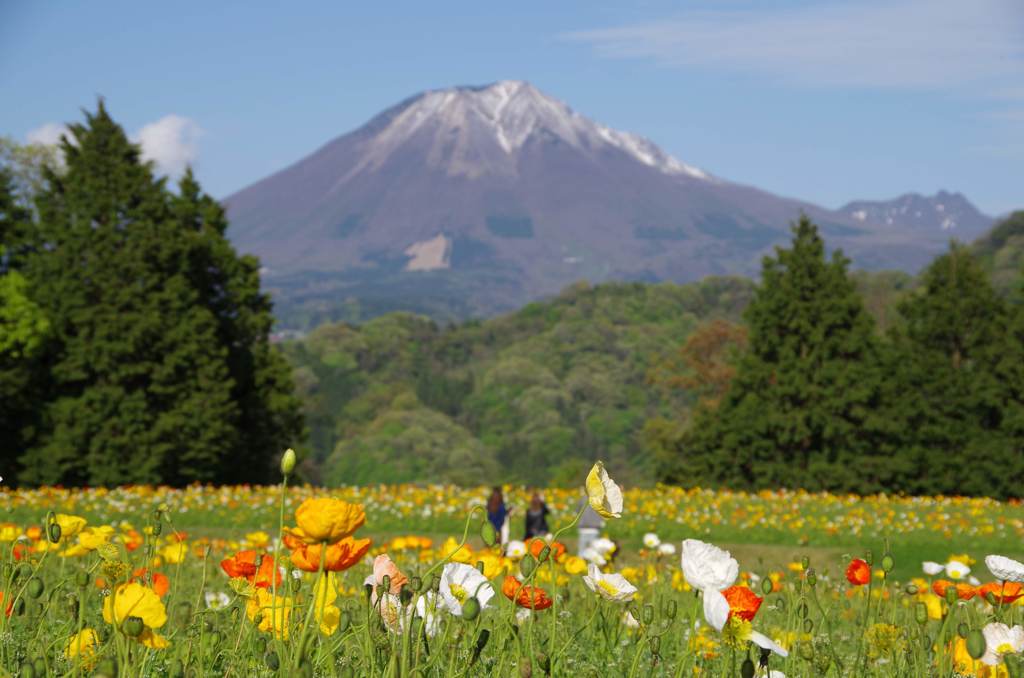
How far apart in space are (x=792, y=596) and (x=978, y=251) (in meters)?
89.4

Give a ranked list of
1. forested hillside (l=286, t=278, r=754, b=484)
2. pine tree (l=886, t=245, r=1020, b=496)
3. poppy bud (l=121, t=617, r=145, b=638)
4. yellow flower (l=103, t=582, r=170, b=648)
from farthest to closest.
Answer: forested hillside (l=286, t=278, r=754, b=484), pine tree (l=886, t=245, r=1020, b=496), yellow flower (l=103, t=582, r=170, b=648), poppy bud (l=121, t=617, r=145, b=638)

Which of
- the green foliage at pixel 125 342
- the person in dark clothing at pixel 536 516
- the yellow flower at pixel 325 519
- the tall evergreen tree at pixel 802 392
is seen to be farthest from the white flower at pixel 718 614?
the tall evergreen tree at pixel 802 392

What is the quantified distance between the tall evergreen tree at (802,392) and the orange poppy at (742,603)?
23367 millimetres

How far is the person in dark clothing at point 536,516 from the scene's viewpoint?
13.1m

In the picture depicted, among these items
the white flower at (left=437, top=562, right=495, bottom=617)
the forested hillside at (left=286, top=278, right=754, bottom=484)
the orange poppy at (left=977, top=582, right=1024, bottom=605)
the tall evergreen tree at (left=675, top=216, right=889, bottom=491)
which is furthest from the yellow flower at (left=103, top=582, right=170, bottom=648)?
the forested hillside at (left=286, top=278, right=754, bottom=484)

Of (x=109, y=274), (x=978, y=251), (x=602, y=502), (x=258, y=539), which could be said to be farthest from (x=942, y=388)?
(x=978, y=251)

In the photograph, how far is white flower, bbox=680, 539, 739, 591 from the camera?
2121 millimetres

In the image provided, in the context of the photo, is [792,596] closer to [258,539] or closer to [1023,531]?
[258,539]

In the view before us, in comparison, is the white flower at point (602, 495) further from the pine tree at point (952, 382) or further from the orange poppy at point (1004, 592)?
the pine tree at point (952, 382)

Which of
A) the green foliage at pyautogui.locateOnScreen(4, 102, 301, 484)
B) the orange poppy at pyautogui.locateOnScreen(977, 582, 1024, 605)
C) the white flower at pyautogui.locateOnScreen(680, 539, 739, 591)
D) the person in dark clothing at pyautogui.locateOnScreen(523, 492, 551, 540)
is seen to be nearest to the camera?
the white flower at pyautogui.locateOnScreen(680, 539, 739, 591)

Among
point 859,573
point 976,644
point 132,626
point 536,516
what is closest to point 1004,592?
point 859,573

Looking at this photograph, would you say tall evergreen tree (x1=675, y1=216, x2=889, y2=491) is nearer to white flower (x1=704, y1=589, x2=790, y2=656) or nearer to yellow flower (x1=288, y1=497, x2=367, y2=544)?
white flower (x1=704, y1=589, x2=790, y2=656)

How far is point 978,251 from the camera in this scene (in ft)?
276

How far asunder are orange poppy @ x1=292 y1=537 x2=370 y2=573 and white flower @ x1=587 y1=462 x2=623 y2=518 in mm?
516
